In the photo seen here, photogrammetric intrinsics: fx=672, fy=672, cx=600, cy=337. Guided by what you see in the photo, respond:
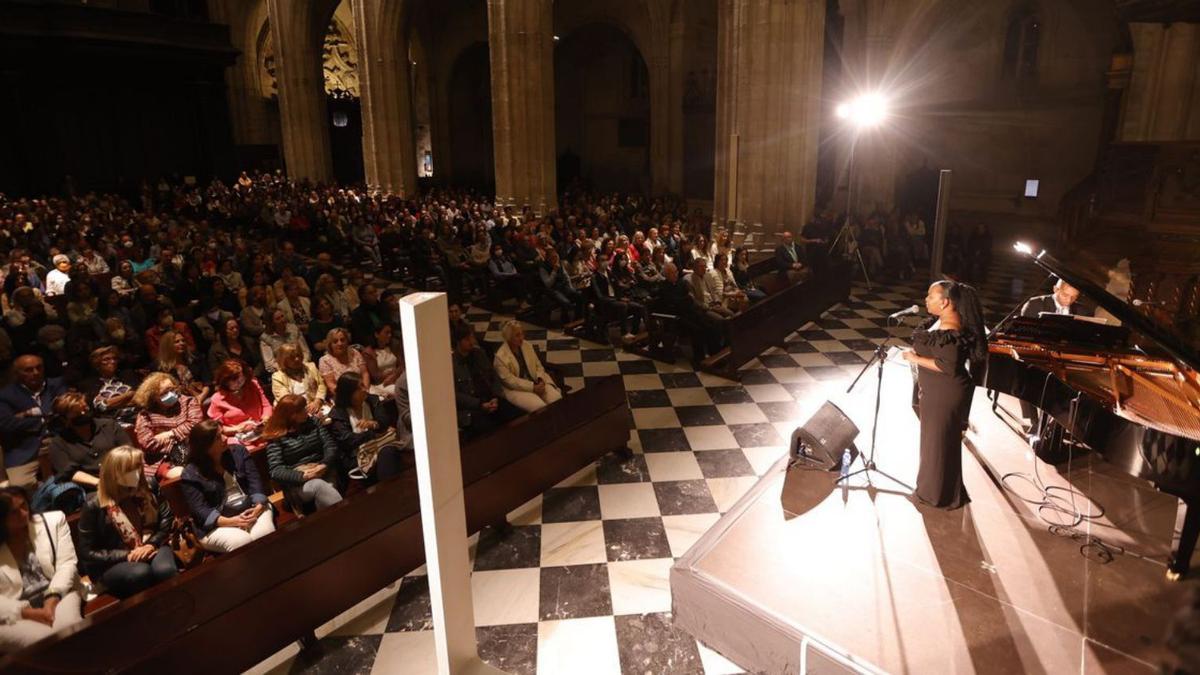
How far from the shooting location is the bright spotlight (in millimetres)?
17016

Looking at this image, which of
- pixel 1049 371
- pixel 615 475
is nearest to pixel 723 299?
pixel 615 475

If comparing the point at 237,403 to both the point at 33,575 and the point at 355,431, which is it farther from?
the point at 33,575

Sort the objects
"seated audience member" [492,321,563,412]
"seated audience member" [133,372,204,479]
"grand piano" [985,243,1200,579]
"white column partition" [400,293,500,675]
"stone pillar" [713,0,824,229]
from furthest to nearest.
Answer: "stone pillar" [713,0,824,229], "seated audience member" [492,321,563,412], "seated audience member" [133,372,204,479], "grand piano" [985,243,1200,579], "white column partition" [400,293,500,675]

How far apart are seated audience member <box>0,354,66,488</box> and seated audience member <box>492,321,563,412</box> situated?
343 cm

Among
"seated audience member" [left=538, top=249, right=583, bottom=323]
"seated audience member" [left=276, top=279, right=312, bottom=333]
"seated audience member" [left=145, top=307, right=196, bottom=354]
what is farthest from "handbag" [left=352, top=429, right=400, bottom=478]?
"seated audience member" [left=538, top=249, right=583, bottom=323]

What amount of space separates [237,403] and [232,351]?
1.15 metres

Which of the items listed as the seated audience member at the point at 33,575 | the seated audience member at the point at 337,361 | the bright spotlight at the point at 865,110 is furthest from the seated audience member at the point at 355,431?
the bright spotlight at the point at 865,110

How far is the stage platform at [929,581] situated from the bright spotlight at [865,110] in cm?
1399

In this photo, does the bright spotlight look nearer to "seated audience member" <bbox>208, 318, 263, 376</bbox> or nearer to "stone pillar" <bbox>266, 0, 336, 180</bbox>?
"seated audience member" <bbox>208, 318, 263, 376</bbox>

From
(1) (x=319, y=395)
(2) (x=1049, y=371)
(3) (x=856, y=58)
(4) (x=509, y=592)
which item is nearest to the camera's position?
(4) (x=509, y=592)

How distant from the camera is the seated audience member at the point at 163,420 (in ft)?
16.1

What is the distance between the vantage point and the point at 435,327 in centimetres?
129

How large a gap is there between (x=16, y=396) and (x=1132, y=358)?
8304 mm

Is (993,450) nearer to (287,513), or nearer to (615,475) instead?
(615,475)
